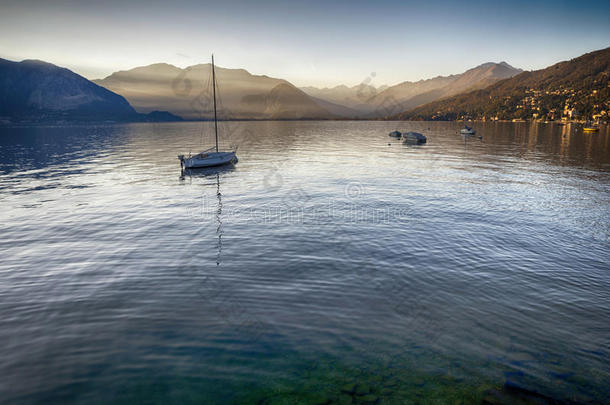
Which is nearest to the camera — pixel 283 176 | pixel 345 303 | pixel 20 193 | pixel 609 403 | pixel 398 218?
pixel 609 403

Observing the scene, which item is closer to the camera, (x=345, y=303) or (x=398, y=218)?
(x=345, y=303)

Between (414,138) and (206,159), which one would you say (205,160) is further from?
(414,138)

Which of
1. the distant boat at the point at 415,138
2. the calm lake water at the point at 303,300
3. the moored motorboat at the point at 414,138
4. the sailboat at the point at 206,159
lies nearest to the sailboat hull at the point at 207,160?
the sailboat at the point at 206,159

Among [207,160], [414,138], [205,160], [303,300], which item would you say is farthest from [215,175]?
[414,138]

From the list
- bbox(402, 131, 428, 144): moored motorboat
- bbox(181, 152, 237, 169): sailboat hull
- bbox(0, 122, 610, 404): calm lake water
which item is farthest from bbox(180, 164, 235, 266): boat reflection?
bbox(402, 131, 428, 144): moored motorboat

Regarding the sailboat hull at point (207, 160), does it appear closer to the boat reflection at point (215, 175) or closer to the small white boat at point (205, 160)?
the small white boat at point (205, 160)

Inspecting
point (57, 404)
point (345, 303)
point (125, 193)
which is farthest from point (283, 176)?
point (57, 404)

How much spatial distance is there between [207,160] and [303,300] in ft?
142

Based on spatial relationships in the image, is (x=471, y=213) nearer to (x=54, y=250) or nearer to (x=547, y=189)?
(x=547, y=189)

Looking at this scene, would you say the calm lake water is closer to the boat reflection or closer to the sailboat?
the boat reflection

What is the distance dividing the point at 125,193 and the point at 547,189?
1828 inches

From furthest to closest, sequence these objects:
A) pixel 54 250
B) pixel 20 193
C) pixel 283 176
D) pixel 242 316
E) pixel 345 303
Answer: pixel 283 176
pixel 20 193
pixel 54 250
pixel 345 303
pixel 242 316

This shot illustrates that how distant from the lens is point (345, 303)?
13133 millimetres

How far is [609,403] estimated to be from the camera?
8164 millimetres
